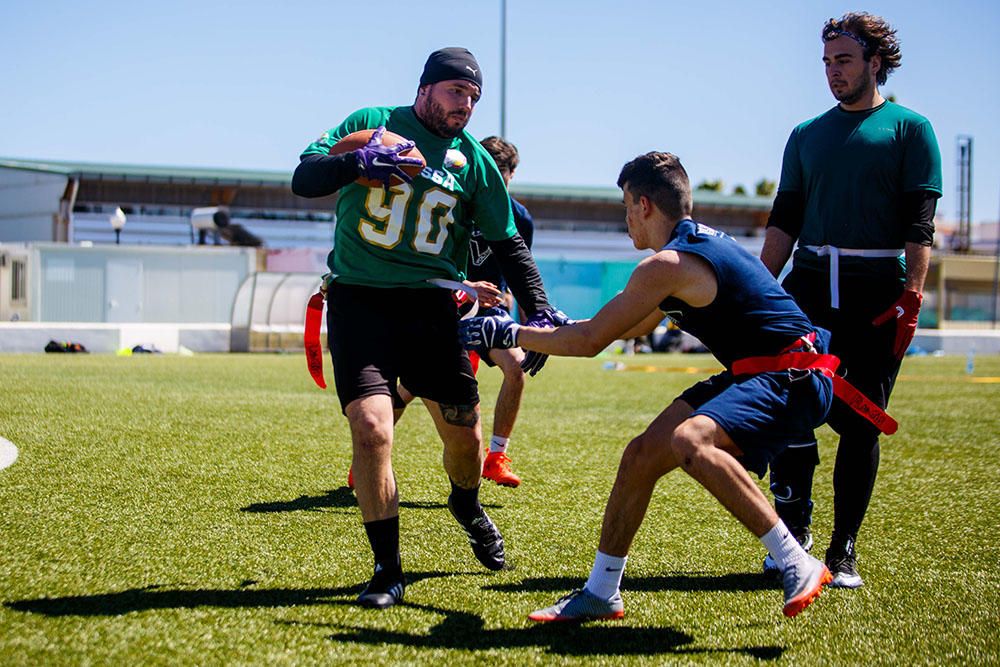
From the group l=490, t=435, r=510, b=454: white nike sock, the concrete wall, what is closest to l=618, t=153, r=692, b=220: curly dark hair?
l=490, t=435, r=510, b=454: white nike sock

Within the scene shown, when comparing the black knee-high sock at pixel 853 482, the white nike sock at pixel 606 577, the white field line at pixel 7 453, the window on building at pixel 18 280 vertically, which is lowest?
the window on building at pixel 18 280

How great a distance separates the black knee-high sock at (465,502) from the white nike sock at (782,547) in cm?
138

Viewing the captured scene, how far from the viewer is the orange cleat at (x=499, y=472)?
629 centimetres

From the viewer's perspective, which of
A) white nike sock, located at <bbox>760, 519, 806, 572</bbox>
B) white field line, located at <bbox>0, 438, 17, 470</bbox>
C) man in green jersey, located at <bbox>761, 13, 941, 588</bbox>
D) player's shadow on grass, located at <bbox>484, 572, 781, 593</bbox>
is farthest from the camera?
white field line, located at <bbox>0, 438, 17, 470</bbox>

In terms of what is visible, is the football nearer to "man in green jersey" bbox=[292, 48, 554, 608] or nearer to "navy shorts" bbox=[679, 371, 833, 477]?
"man in green jersey" bbox=[292, 48, 554, 608]

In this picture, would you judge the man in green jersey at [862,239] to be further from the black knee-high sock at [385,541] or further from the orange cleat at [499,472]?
the orange cleat at [499,472]

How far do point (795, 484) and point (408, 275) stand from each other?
6.70 feet

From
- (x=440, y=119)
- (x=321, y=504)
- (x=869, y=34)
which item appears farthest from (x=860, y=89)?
(x=321, y=504)

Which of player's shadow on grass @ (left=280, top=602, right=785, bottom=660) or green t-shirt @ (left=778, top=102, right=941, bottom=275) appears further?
green t-shirt @ (left=778, top=102, right=941, bottom=275)

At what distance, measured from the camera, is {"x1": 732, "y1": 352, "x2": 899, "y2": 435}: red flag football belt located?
376cm

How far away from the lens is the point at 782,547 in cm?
353

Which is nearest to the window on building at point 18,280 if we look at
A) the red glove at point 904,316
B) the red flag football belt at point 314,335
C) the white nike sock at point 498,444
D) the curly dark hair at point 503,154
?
the curly dark hair at point 503,154

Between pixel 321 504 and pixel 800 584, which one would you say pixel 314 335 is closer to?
pixel 321 504

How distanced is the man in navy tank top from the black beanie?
866 millimetres
